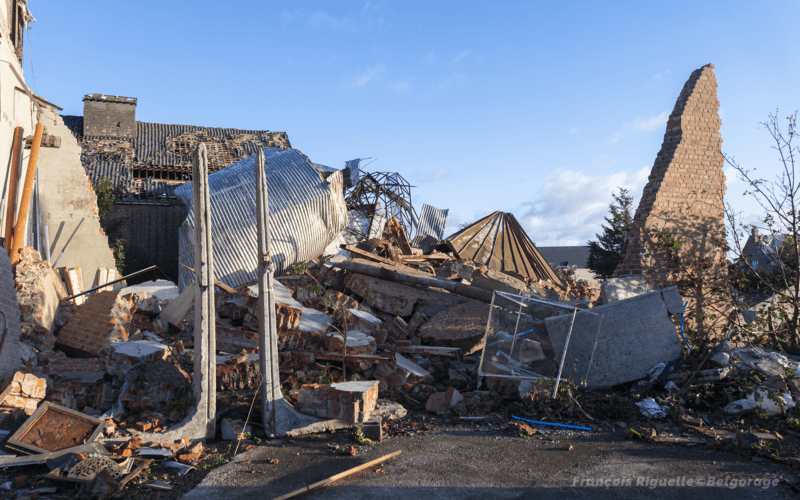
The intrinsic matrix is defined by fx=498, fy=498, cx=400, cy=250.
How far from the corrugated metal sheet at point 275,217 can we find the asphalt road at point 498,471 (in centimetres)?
613

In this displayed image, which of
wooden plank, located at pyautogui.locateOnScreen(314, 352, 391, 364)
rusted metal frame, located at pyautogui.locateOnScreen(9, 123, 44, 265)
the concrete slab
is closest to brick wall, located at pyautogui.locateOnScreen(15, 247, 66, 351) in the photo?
rusted metal frame, located at pyautogui.locateOnScreen(9, 123, 44, 265)

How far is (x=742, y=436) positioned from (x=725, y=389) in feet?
4.47

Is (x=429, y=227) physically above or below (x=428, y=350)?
above

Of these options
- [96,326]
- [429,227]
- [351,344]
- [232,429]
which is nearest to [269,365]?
[232,429]

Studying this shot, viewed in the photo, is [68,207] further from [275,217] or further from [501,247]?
[501,247]

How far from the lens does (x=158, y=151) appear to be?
57.0ft

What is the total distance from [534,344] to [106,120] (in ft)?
59.7

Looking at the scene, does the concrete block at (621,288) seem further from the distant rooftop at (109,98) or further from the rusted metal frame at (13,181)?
the distant rooftop at (109,98)

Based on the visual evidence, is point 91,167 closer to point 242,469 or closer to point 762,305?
point 242,469

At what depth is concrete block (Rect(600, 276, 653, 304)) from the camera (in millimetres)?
8414

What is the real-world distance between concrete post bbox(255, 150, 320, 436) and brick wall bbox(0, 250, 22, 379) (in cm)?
301

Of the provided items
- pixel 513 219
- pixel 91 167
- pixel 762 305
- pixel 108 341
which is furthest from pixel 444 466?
pixel 91 167

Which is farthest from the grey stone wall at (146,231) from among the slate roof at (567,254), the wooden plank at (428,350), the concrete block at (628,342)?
the slate roof at (567,254)

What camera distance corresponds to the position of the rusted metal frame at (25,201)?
26.4 ft
